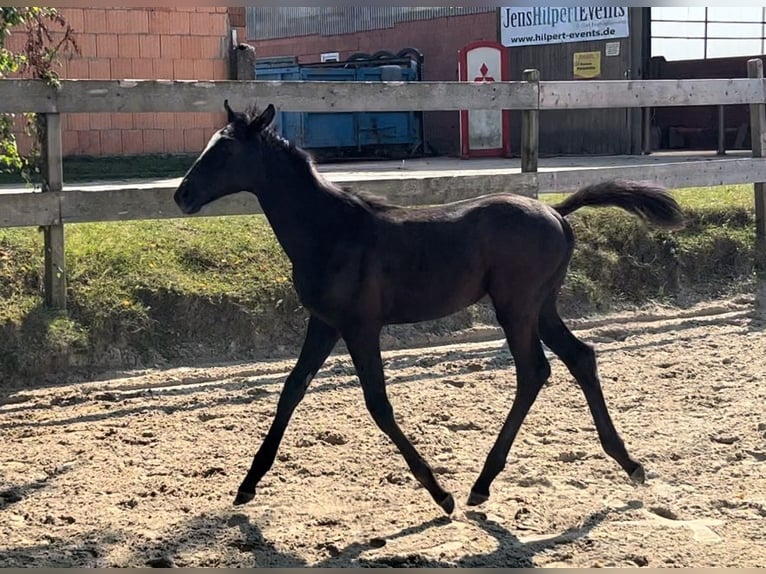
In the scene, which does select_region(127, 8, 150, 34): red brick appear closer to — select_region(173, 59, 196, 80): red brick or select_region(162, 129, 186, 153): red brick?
select_region(173, 59, 196, 80): red brick

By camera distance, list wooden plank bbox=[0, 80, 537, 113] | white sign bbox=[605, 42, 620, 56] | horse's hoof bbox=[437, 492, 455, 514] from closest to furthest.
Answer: horse's hoof bbox=[437, 492, 455, 514] → wooden plank bbox=[0, 80, 537, 113] → white sign bbox=[605, 42, 620, 56]

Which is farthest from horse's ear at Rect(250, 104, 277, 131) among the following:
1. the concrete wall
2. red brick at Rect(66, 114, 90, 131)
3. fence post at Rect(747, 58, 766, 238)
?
the concrete wall

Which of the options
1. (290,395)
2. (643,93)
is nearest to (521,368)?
(290,395)

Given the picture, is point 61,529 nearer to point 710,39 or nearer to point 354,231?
point 354,231

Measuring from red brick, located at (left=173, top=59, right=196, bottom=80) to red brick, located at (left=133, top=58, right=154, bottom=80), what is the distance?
34 centimetres

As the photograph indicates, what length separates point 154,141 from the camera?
14.6 m

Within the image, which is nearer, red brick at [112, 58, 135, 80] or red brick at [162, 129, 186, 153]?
red brick at [112, 58, 135, 80]

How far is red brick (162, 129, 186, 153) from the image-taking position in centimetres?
1462

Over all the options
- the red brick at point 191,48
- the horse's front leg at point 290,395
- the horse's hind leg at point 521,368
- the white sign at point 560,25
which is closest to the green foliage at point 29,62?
the horse's front leg at point 290,395

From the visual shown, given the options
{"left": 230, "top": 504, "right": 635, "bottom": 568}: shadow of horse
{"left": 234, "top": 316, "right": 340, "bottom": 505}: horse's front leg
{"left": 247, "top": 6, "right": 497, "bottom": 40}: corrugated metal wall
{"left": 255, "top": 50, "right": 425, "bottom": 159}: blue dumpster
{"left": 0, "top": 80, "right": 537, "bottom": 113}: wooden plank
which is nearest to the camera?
{"left": 230, "top": 504, "right": 635, "bottom": 568}: shadow of horse

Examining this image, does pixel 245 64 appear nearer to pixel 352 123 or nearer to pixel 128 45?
pixel 128 45

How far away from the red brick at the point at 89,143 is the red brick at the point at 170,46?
1516mm

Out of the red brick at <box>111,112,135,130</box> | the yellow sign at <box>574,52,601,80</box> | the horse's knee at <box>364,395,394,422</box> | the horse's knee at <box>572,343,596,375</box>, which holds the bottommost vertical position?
the horse's knee at <box>364,395,394,422</box>

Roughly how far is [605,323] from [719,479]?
3488 millimetres
